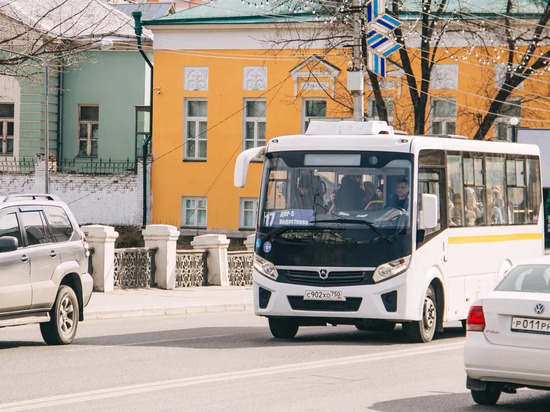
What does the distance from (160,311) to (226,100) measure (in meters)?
24.8

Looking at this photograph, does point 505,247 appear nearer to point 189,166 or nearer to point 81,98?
point 189,166

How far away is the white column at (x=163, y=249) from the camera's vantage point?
1116 inches

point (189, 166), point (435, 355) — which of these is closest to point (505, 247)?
point (435, 355)

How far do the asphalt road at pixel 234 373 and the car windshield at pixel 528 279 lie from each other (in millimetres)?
1072

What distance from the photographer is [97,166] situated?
169ft

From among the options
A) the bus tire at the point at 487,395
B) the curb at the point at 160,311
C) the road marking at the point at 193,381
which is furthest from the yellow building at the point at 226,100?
the bus tire at the point at 487,395

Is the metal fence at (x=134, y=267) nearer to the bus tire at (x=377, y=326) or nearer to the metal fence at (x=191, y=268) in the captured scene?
the metal fence at (x=191, y=268)

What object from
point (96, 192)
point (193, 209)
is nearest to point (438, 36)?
point (193, 209)

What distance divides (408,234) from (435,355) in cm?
190

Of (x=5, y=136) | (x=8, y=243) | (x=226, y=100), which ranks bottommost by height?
(x=8, y=243)

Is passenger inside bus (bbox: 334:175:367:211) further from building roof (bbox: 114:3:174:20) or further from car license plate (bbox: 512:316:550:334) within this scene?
building roof (bbox: 114:3:174:20)

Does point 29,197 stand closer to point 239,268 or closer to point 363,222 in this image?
point 363,222

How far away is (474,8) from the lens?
43938 mm

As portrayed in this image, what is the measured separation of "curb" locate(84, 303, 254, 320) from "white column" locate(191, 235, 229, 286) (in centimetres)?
497
